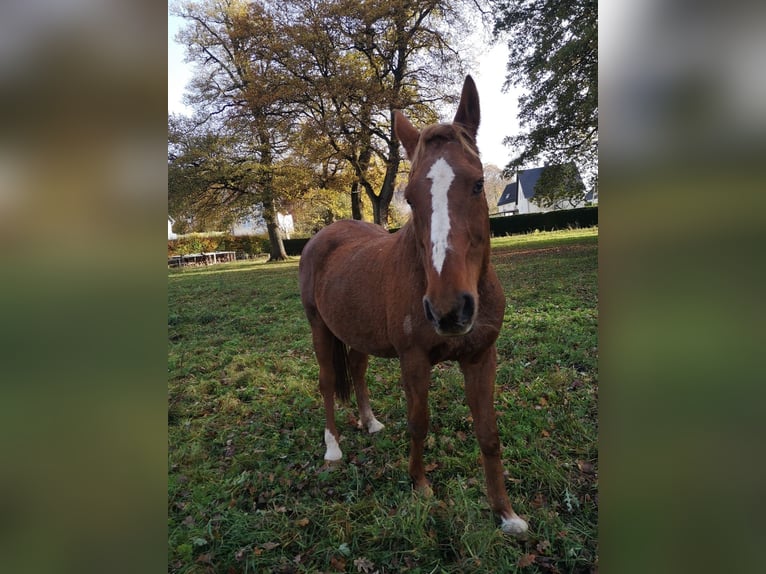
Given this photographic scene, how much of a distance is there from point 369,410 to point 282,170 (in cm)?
827

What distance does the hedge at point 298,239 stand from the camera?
47.3 ft

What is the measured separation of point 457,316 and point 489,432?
1118 millimetres

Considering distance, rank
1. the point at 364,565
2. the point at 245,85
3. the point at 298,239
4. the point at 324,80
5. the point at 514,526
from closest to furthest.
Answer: the point at 364,565, the point at 514,526, the point at 324,80, the point at 245,85, the point at 298,239

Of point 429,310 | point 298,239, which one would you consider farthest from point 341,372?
point 298,239

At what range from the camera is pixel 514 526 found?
2.09 m

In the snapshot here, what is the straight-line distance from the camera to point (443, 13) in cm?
631

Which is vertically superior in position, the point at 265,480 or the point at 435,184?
the point at 435,184

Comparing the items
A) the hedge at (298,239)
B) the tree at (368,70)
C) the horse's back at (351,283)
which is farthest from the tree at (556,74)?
the hedge at (298,239)

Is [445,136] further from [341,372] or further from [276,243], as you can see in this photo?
[276,243]

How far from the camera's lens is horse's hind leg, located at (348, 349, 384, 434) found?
3.43m

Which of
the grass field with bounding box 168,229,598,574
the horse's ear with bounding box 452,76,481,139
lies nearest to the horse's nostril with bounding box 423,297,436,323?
the horse's ear with bounding box 452,76,481,139
